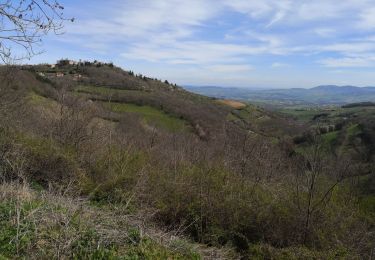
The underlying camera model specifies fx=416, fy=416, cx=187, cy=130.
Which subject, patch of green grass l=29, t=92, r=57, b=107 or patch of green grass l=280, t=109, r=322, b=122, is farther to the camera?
patch of green grass l=280, t=109, r=322, b=122

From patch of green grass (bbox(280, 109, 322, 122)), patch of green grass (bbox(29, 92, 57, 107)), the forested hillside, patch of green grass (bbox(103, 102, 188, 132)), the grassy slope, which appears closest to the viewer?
the grassy slope

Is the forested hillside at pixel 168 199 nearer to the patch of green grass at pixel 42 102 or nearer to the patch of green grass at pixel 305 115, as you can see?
the patch of green grass at pixel 42 102

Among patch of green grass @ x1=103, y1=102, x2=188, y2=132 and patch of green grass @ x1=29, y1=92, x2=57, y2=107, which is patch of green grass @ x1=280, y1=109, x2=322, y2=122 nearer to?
patch of green grass @ x1=103, y1=102, x2=188, y2=132

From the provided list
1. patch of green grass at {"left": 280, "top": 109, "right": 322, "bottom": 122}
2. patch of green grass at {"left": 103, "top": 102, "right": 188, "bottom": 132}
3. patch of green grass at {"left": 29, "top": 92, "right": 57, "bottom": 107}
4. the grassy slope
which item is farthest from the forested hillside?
patch of green grass at {"left": 280, "top": 109, "right": 322, "bottom": 122}

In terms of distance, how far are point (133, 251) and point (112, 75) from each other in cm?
6961

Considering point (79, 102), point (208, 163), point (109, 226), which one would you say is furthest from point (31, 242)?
point (79, 102)

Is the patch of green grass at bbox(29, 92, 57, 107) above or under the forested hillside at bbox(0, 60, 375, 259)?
above

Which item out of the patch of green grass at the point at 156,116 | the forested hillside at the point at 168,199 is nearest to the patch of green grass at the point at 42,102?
the forested hillside at the point at 168,199

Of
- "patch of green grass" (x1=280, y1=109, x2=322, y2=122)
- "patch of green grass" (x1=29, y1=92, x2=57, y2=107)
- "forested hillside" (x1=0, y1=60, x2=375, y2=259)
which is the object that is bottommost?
"patch of green grass" (x1=280, y1=109, x2=322, y2=122)

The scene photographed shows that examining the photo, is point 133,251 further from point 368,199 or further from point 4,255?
point 368,199

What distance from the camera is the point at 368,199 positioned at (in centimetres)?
1008

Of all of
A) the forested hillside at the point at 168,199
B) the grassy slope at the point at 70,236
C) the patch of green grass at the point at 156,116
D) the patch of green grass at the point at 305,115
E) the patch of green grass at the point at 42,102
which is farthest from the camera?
the patch of green grass at the point at 305,115

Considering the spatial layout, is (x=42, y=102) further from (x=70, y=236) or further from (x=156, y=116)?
(x=156, y=116)

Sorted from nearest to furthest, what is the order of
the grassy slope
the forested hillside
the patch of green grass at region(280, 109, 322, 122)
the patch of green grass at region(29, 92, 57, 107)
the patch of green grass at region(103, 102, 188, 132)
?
the grassy slope
the forested hillside
the patch of green grass at region(29, 92, 57, 107)
the patch of green grass at region(103, 102, 188, 132)
the patch of green grass at region(280, 109, 322, 122)
